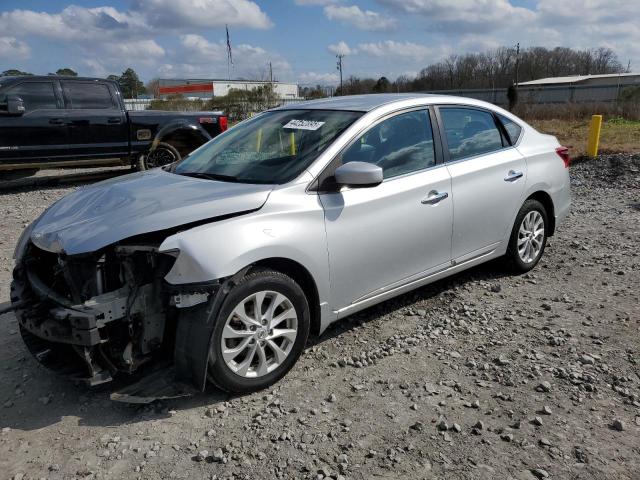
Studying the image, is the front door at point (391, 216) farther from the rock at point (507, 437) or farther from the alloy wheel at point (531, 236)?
the rock at point (507, 437)

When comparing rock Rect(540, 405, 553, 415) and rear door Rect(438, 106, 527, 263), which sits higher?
rear door Rect(438, 106, 527, 263)

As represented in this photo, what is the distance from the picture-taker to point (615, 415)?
3.00m

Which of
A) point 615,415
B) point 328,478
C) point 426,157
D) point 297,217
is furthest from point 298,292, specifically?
point 615,415

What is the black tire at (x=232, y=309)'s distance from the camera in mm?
2994

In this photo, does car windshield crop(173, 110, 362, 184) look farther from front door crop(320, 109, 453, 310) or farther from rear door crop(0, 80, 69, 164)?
rear door crop(0, 80, 69, 164)

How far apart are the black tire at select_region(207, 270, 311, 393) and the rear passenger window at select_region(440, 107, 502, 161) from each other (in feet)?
6.07

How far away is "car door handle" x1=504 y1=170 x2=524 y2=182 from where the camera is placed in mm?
4696

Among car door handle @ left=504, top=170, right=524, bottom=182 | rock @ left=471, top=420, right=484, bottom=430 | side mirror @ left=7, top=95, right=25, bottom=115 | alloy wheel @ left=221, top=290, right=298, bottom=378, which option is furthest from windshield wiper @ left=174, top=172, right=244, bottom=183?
side mirror @ left=7, top=95, right=25, bottom=115

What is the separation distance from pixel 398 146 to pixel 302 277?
1.28 m

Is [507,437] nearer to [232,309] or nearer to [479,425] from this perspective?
[479,425]

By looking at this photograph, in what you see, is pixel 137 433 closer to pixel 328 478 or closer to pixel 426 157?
pixel 328 478

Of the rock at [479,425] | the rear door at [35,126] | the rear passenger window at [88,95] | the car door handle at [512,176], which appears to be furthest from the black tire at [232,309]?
the rear passenger window at [88,95]

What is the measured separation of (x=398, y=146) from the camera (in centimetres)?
399

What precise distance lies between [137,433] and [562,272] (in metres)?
4.14
